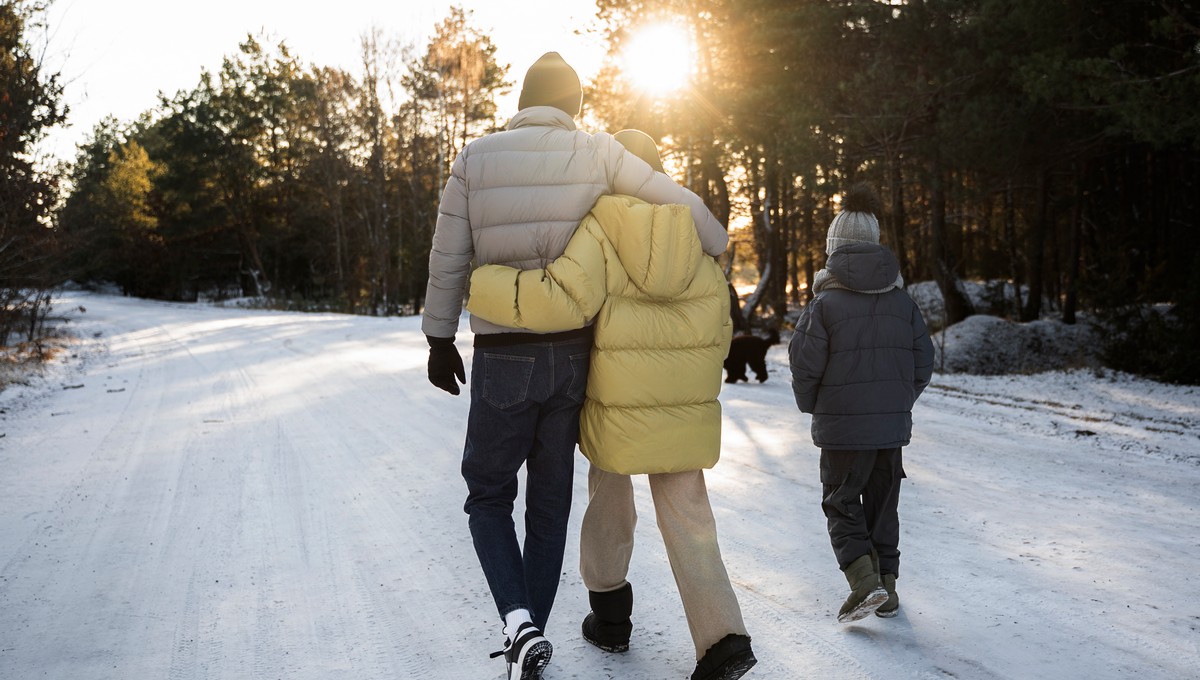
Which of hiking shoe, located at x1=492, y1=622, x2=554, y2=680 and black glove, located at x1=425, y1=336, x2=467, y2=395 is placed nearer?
hiking shoe, located at x1=492, y1=622, x2=554, y2=680

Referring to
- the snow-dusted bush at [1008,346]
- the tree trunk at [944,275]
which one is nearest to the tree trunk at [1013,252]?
the tree trunk at [944,275]

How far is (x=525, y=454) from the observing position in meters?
3.01

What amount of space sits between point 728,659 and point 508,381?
3.78 feet

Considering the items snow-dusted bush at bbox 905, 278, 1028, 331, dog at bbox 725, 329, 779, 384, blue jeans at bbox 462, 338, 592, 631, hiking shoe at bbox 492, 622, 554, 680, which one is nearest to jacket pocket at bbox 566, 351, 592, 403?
blue jeans at bbox 462, 338, 592, 631

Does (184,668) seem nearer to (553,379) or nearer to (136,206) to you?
(553,379)

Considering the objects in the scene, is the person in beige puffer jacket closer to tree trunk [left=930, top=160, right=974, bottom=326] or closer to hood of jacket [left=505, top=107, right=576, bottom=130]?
hood of jacket [left=505, top=107, right=576, bottom=130]

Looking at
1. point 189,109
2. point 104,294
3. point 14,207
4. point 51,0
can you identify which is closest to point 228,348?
point 14,207

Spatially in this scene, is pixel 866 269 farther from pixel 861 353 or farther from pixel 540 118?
pixel 540 118

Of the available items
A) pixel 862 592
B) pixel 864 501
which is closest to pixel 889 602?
pixel 862 592

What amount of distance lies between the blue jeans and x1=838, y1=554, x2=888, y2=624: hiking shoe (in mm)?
1222

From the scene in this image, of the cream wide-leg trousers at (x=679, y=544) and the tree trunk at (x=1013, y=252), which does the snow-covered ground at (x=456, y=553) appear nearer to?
the cream wide-leg trousers at (x=679, y=544)

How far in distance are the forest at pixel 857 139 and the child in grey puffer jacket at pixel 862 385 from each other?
9165 millimetres

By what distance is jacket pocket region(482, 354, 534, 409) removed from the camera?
2.89 meters

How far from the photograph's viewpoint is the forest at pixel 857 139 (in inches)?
509
